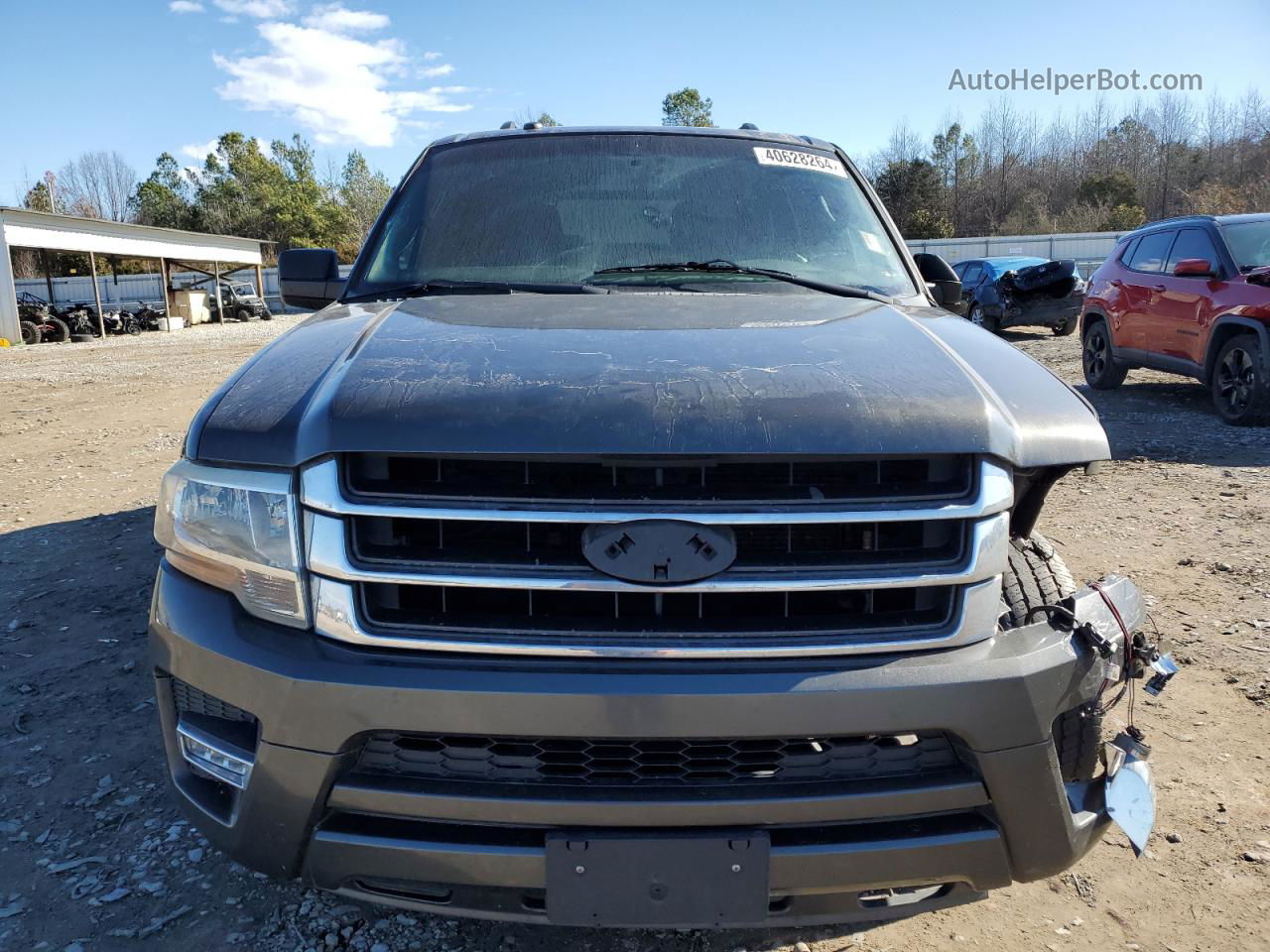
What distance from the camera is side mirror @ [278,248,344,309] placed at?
10.7 feet

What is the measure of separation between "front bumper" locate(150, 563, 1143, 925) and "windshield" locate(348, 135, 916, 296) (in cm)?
137

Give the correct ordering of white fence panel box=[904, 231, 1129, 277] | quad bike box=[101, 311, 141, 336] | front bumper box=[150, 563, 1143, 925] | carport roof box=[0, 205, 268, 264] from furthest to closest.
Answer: white fence panel box=[904, 231, 1129, 277] < quad bike box=[101, 311, 141, 336] < carport roof box=[0, 205, 268, 264] < front bumper box=[150, 563, 1143, 925]

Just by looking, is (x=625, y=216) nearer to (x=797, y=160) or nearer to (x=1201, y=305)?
(x=797, y=160)

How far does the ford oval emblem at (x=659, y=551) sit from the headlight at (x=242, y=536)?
56 centimetres

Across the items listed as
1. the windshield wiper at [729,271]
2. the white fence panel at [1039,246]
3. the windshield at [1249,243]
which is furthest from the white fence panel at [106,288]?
the windshield wiper at [729,271]

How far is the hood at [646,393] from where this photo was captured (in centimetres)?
159

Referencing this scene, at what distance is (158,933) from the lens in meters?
2.19

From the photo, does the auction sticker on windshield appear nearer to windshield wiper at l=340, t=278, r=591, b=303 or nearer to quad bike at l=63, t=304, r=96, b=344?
windshield wiper at l=340, t=278, r=591, b=303

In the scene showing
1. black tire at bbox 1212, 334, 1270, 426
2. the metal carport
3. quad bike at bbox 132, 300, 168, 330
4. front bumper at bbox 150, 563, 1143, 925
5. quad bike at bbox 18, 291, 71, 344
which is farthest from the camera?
quad bike at bbox 132, 300, 168, 330

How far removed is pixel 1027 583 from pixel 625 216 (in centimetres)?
173

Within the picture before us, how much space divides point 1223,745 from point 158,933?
3205 mm

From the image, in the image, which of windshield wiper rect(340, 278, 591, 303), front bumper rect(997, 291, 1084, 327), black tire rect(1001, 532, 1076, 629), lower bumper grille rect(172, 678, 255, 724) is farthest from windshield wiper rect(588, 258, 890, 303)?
front bumper rect(997, 291, 1084, 327)

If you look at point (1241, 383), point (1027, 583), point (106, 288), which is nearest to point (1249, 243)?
point (1241, 383)

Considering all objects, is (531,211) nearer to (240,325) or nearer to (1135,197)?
(240,325)
